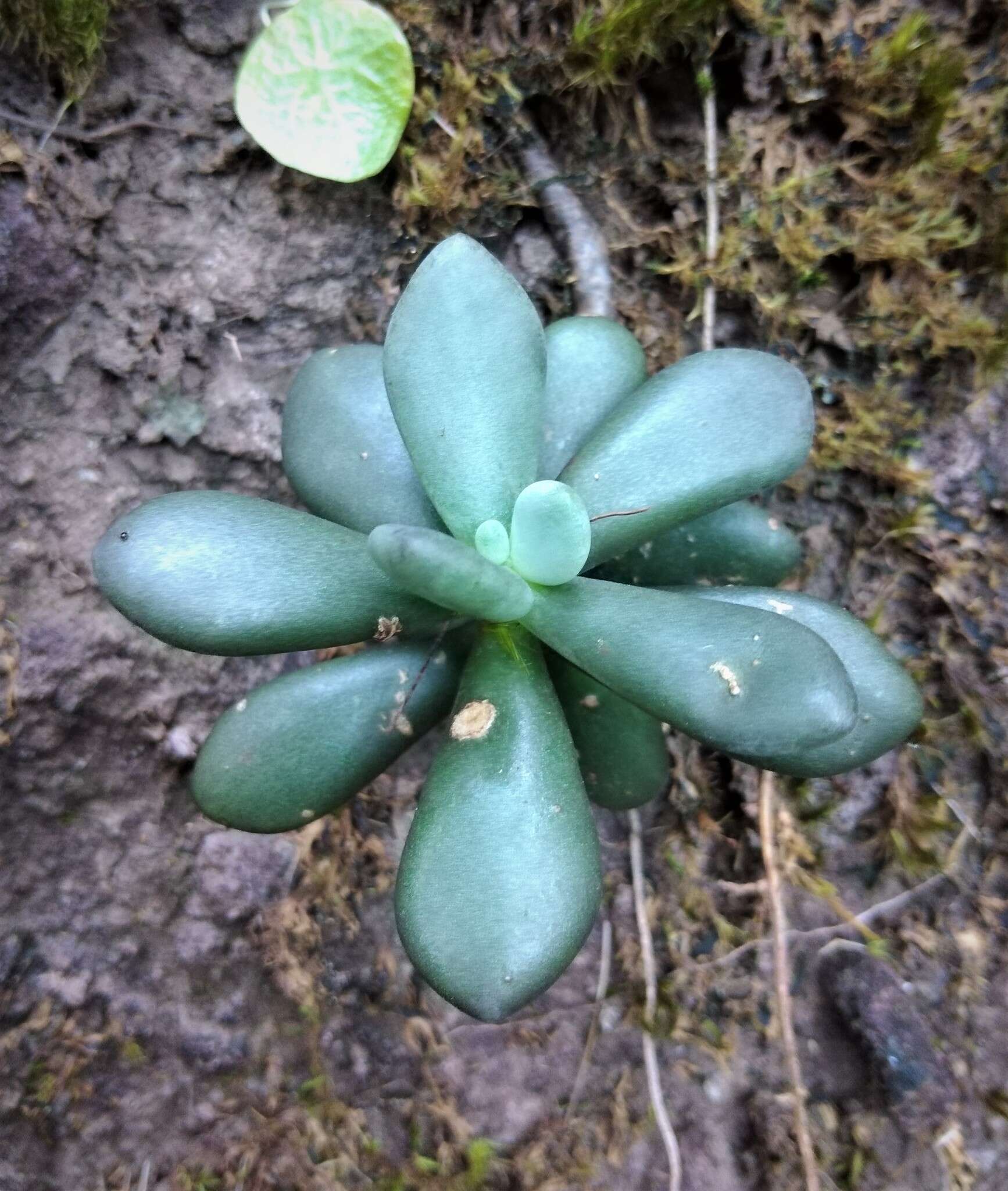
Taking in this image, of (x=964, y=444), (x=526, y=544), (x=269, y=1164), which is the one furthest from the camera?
(x=964, y=444)

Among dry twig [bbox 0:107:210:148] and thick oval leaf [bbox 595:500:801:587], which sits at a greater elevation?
dry twig [bbox 0:107:210:148]

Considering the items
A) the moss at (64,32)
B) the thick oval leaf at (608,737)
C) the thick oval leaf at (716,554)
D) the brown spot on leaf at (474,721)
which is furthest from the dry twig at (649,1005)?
the moss at (64,32)

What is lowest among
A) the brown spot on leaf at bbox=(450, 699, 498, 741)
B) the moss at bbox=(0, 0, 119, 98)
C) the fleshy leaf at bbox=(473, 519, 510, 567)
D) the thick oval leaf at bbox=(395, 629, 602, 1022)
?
the thick oval leaf at bbox=(395, 629, 602, 1022)

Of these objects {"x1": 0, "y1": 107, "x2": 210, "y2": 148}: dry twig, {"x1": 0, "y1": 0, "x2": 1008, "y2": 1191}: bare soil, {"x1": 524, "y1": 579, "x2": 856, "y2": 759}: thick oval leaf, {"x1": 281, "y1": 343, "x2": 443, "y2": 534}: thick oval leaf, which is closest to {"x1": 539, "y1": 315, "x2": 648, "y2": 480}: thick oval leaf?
{"x1": 281, "y1": 343, "x2": 443, "y2": 534}: thick oval leaf

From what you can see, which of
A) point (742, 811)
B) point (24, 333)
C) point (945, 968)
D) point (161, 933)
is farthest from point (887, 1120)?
point (24, 333)

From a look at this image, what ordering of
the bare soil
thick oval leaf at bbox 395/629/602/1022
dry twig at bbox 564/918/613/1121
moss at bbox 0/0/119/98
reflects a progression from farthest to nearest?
1. dry twig at bbox 564/918/613/1121
2. the bare soil
3. moss at bbox 0/0/119/98
4. thick oval leaf at bbox 395/629/602/1022

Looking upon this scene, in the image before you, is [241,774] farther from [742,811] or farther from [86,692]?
[742,811]

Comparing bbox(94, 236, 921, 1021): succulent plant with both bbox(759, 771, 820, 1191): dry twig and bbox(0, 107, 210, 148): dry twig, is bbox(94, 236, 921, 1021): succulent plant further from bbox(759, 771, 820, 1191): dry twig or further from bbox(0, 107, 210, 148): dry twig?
bbox(0, 107, 210, 148): dry twig
